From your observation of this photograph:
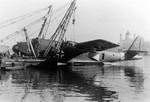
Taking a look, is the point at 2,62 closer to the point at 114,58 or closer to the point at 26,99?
the point at 26,99

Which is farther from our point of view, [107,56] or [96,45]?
[107,56]

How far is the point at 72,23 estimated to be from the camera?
41.7 metres

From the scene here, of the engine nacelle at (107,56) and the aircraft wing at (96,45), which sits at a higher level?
the aircraft wing at (96,45)

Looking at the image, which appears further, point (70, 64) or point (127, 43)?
point (127, 43)

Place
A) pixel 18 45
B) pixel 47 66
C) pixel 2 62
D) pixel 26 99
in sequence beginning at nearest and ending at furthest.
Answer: pixel 26 99 < pixel 2 62 < pixel 47 66 < pixel 18 45

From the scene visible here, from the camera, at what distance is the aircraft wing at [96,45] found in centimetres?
3978

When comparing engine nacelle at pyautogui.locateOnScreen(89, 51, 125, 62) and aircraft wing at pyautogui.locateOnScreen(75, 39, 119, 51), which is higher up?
aircraft wing at pyautogui.locateOnScreen(75, 39, 119, 51)

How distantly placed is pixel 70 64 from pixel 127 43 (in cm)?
14511

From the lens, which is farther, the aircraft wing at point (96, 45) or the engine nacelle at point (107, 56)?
the engine nacelle at point (107, 56)

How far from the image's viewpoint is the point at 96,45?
41812 mm

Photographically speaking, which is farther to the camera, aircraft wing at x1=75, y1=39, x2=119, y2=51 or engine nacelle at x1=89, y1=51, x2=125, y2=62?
engine nacelle at x1=89, y1=51, x2=125, y2=62

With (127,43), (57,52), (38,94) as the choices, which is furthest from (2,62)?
(127,43)

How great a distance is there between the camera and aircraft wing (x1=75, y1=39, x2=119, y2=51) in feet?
130

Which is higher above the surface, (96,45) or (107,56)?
(96,45)
